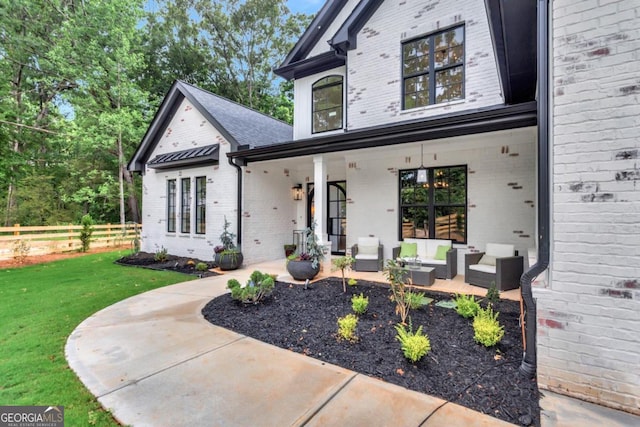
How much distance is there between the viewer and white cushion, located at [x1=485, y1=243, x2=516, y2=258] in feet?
19.8

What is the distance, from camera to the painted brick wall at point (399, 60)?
6.56 metres

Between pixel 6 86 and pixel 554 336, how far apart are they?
15.6m

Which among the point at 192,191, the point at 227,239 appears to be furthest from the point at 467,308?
the point at 192,191

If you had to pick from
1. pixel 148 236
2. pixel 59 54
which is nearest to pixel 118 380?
pixel 148 236

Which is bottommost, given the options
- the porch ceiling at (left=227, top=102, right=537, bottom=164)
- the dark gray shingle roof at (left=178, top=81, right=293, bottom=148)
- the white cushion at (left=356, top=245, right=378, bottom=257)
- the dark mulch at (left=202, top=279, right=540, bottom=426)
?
the dark mulch at (left=202, top=279, right=540, bottom=426)

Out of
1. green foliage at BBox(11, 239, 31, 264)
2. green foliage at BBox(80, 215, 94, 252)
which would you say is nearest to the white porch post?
green foliage at BBox(11, 239, 31, 264)

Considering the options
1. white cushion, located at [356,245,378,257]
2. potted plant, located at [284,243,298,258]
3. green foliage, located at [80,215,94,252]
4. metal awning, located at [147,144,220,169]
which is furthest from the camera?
green foliage, located at [80,215,94,252]

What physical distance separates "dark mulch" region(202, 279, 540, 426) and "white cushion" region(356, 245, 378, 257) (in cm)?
207

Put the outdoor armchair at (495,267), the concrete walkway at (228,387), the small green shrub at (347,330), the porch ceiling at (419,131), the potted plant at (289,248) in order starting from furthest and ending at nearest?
the potted plant at (289,248) < the outdoor armchair at (495,267) < the porch ceiling at (419,131) < the small green shrub at (347,330) < the concrete walkway at (228,387)

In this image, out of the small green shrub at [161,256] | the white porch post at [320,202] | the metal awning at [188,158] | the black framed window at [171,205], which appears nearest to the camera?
the white porch post at [320,202]

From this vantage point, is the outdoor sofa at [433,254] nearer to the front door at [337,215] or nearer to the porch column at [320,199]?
the porch column at [320,199]

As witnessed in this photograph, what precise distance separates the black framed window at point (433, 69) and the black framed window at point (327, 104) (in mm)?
2006

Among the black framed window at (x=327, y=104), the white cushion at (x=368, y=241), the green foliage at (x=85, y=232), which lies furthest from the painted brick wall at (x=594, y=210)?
the green foliage at (x=85, y=232)

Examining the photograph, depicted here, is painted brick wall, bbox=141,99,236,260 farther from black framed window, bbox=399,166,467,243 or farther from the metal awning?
black framed window, bbox=399,166,467,243
